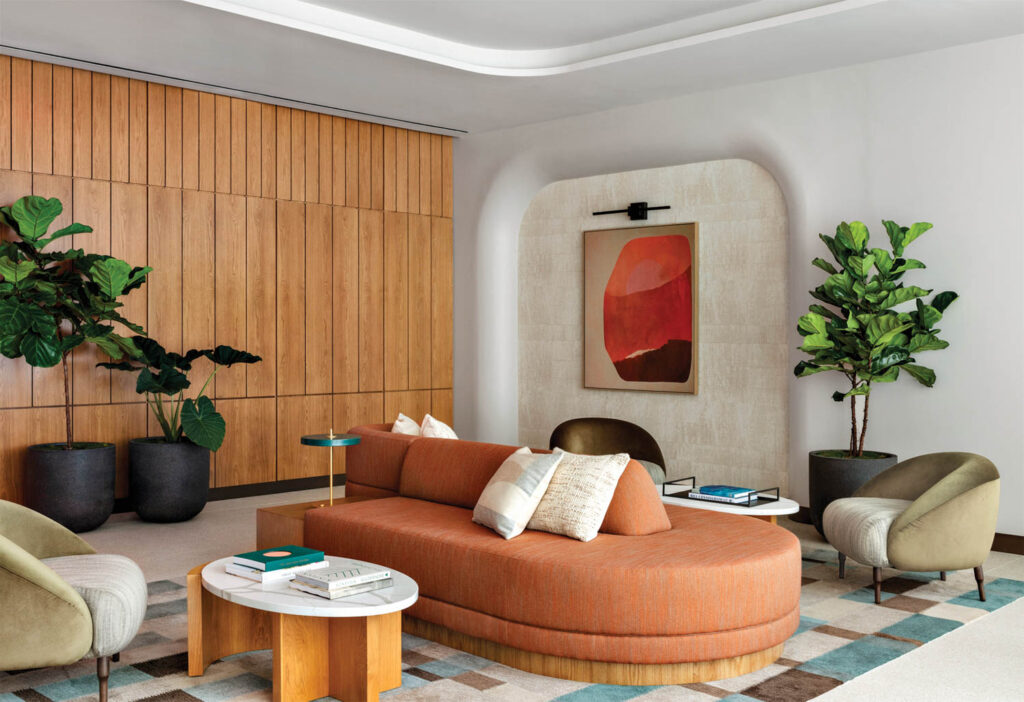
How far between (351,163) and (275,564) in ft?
17.4

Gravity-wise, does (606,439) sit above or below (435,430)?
below

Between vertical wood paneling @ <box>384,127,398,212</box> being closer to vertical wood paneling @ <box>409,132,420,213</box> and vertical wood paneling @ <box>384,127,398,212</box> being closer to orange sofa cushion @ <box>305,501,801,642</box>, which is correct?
vertical wood paneling @ <box>409,132,420,213</box>

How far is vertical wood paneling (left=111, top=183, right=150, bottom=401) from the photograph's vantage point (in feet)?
22.1

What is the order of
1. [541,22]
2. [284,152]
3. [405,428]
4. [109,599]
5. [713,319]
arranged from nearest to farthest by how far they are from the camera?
[109,599], [405,428], [541,22], [713,319], [284,152]

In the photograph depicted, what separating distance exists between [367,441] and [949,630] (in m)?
3.11

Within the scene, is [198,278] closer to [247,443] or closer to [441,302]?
[247,443]

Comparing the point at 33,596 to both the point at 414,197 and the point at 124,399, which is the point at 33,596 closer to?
the point at 124,399

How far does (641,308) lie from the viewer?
24.8ft

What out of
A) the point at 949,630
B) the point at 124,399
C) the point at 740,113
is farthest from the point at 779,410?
the point at 124,399

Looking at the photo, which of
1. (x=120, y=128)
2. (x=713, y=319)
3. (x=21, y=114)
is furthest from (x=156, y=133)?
(x=713, y=319)

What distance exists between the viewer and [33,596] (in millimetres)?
3041

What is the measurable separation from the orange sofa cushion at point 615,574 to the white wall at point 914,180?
8.09ft

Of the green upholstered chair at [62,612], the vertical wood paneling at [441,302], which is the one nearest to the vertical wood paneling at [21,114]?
the vertical wood paneling at [441,302]

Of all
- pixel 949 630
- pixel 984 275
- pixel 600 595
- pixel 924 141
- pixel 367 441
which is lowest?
pixel 949 630
